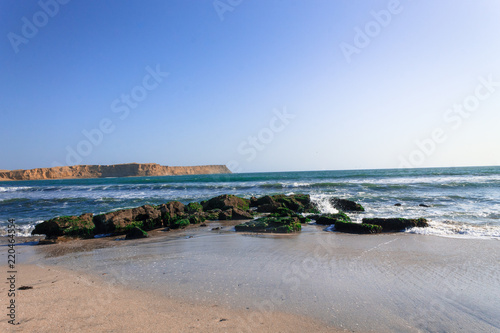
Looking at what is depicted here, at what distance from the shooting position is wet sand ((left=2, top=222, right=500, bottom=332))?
2.99 metres

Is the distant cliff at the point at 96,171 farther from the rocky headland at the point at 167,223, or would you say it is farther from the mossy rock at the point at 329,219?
the mossy rock at the point at 329,219

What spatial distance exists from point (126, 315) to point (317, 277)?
2.56 meters

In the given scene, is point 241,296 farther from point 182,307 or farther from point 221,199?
point 221,199

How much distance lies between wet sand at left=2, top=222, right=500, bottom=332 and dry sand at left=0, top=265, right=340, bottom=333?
4 cm

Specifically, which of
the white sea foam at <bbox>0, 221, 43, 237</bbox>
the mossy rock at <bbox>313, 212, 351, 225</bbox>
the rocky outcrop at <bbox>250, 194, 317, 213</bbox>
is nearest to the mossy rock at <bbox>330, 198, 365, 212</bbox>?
the rocky outcrop at <bbox>250, 194, 317, 213</bbox>

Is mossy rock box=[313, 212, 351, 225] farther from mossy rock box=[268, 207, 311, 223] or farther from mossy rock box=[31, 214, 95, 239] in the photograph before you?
mossy rock box=[31, 214, 95, 239]

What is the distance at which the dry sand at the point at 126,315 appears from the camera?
8.98ft

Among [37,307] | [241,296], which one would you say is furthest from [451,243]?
[37,307]

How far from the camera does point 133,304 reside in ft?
10.8

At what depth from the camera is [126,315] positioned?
9.82ft

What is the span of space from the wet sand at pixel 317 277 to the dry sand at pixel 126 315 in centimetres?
4

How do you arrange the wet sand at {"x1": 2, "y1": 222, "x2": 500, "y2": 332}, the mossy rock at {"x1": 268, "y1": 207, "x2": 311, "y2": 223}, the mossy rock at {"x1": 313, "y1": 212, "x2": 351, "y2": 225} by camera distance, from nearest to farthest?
the wet sand at {"x1": 2, "y1": 222, "x2": 500, "y2": 332}
the mossy rock at {"x1": 313, "y1": 212, "x2": 351, "y2": 225}
the mossy rock at {"x1": 268, "y1": 207, "x2": 311, "y2": 223}

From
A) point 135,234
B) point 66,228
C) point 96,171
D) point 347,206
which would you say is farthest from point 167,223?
point 96,171

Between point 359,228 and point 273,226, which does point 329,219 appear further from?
point 273,226
